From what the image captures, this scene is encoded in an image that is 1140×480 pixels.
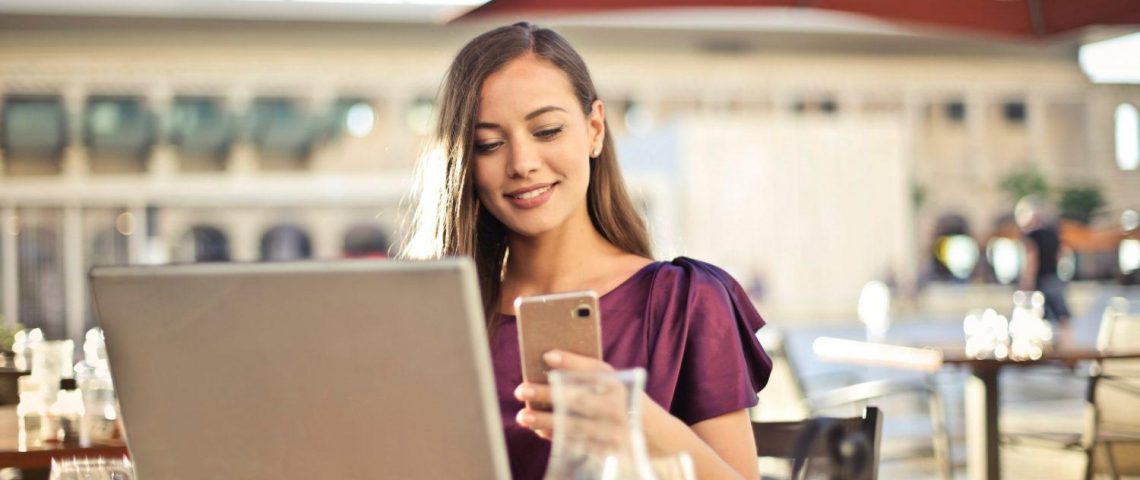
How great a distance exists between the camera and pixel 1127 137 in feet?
149

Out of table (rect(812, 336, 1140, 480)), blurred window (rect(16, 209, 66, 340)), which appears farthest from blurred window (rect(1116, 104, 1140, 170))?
table (rect(812, 336, 1140, 480))

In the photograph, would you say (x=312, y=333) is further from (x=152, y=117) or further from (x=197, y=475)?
(x=152, y=117)

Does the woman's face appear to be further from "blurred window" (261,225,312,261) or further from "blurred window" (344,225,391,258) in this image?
"blurred window" (344,225,391,258)

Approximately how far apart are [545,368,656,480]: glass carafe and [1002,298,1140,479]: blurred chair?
13.3 feet

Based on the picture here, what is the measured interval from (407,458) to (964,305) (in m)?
31.8

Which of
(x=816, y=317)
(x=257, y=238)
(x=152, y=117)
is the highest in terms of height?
(x=152, y=117)

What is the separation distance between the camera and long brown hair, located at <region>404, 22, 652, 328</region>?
5.10ft

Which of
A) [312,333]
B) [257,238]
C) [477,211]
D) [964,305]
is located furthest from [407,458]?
[257,238]

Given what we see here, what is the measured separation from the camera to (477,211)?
1660 millimetres

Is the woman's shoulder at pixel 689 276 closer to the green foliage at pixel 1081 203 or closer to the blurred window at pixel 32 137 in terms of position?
the blurred window at pixel 32 137

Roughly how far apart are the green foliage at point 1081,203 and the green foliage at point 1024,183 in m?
2.70

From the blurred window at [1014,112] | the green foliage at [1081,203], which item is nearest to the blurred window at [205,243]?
the green foliage at [1081,203]

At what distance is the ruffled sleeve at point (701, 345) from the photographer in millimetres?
1443

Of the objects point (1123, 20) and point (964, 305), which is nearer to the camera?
point (1123, 20)
